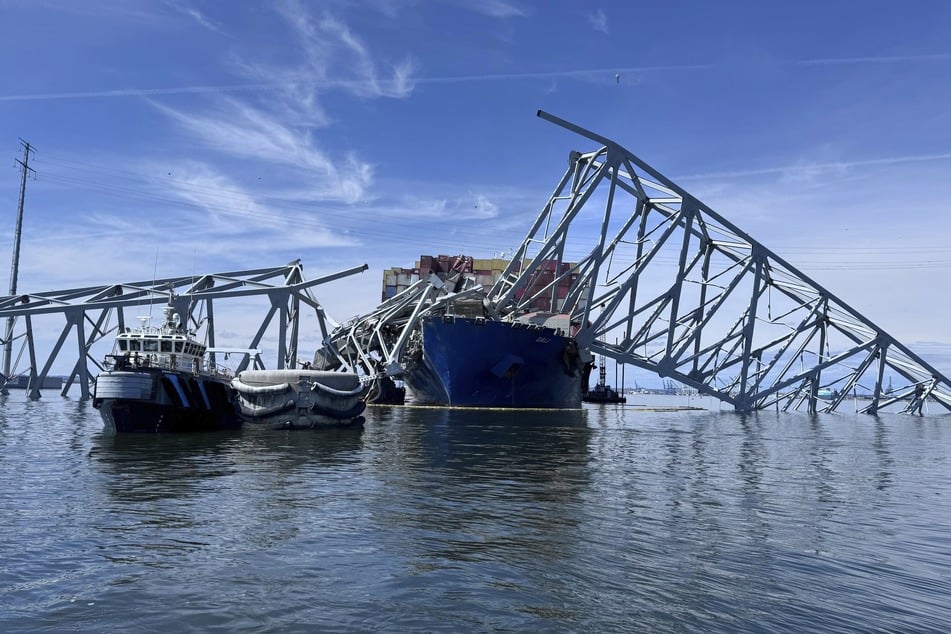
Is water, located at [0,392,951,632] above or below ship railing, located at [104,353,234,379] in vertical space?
below

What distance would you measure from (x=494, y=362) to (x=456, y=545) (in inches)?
2060

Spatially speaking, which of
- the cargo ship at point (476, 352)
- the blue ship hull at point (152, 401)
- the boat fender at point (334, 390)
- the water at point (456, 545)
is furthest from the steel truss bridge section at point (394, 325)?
the water at point (456, 545)

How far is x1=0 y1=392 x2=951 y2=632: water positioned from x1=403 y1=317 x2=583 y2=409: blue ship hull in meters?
36.4

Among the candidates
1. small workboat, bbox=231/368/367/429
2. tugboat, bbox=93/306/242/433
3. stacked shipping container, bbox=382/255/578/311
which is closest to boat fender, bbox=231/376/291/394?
small workboat, bbox=231/368/367/429

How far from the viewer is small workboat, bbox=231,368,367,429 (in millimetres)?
39938

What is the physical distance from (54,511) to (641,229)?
69077 mm

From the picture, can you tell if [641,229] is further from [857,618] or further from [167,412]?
[857,618]

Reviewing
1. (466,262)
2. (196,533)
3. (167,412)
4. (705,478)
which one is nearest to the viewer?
(196,533)

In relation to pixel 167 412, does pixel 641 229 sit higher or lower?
higher

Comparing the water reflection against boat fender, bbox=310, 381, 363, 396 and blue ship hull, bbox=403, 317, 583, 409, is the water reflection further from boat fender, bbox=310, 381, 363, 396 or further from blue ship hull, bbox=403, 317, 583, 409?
blue ship hull, bbox=403, 317, 583, 409

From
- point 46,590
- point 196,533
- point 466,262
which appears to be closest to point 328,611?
point 46,590

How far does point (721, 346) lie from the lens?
80875 millimetres

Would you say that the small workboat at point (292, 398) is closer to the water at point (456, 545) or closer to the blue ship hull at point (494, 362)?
the water at point (456, 545)

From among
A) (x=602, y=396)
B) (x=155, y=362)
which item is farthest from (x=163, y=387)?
(x=602, y=396)
